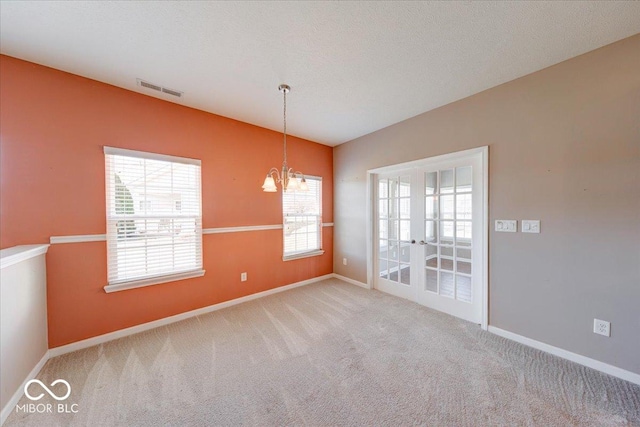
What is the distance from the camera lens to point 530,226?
7.56 ft

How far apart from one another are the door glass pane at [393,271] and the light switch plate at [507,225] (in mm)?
1563

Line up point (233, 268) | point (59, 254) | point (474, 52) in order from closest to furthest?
point (474, 52), point (59, 254), point (233, 268)

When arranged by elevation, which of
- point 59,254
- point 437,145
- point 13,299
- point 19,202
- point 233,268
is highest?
point 437,145

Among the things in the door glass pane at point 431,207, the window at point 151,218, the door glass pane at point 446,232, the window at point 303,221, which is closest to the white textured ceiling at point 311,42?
the window at point 151,218

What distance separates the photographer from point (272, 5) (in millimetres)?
1536

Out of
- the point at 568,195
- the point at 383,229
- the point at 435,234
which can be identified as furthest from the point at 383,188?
the point at 568,195

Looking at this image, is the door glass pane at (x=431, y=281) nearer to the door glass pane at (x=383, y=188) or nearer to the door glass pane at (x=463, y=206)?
the door glass pane at (x=463, y=206)

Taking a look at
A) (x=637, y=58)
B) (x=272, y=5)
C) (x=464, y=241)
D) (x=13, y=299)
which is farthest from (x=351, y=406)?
(x=637, y=58)

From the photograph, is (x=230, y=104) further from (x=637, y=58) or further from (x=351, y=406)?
(x=637, y=58)

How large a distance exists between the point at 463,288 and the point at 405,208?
4.38 ft

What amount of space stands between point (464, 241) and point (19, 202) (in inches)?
183

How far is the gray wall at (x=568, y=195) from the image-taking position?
6.04ft

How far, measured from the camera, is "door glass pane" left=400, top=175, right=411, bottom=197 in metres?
3.50

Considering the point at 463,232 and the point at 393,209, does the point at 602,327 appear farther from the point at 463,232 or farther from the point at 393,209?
the point at 393,209
